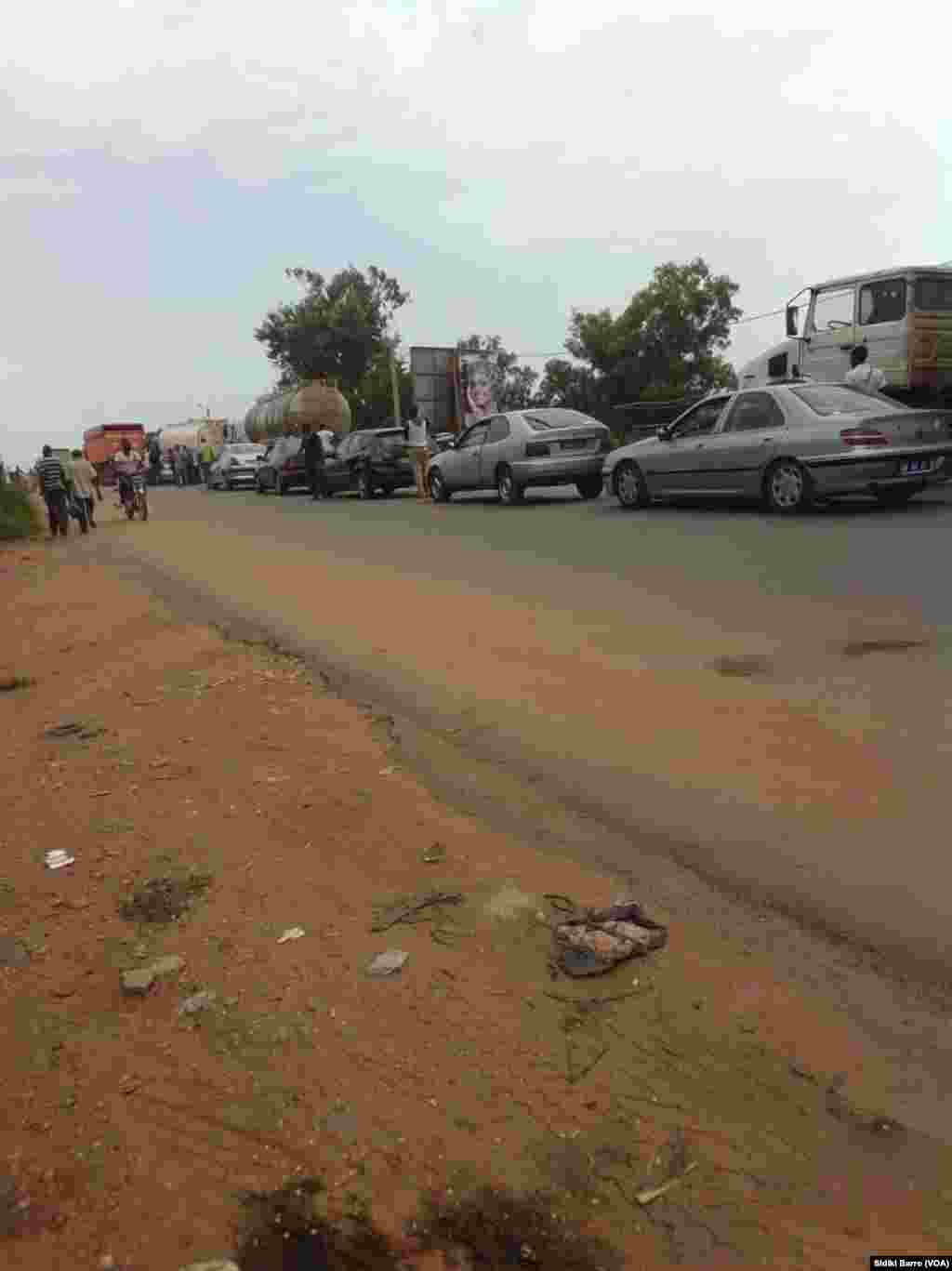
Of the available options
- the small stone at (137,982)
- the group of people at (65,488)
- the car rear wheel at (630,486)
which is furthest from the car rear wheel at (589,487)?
the small stone at (137,982)

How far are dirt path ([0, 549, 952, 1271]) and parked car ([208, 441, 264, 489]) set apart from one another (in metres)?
33.4

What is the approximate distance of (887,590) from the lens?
23.9 ft

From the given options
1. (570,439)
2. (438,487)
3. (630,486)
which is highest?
(570,439)

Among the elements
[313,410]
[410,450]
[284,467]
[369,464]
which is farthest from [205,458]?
[410,450]

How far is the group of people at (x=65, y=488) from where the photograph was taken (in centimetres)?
1925

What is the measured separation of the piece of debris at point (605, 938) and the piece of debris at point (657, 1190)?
2.51 ft

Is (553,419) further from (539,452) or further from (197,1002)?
(197,1002)

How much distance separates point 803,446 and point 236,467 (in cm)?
2803

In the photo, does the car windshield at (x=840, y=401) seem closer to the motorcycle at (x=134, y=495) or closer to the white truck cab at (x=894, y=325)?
the white truck cab at (x=894, y=325)

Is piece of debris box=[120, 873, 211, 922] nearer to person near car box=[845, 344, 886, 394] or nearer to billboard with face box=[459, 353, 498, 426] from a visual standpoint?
person near car box=[845, 344, 886, 394]

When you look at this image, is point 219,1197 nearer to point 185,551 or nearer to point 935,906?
point 935,906

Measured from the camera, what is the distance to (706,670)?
5715 mm

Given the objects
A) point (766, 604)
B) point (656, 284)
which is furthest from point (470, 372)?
point (766, 604)

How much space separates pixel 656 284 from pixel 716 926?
3769cm
